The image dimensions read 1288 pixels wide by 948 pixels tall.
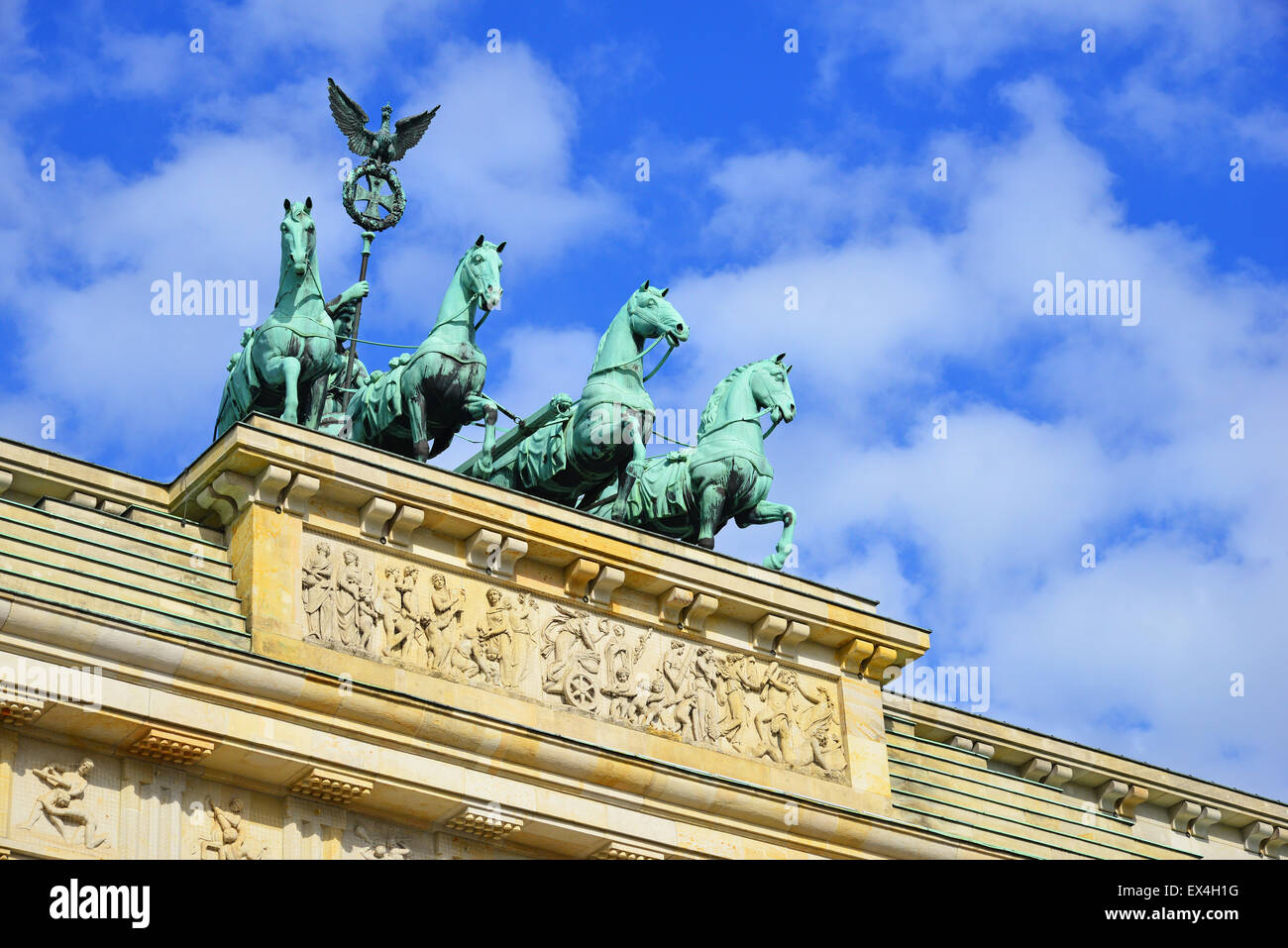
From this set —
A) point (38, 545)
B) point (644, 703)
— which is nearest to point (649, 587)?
point (644, 703)

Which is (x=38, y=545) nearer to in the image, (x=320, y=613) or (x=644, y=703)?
(x=320, y=613)

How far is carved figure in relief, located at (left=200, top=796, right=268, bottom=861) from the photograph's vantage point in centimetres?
1975

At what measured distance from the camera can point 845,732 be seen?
2411cm

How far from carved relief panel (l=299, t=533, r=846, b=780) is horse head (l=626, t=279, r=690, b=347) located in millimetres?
3649

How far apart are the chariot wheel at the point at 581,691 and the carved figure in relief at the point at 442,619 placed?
1139 millimetres

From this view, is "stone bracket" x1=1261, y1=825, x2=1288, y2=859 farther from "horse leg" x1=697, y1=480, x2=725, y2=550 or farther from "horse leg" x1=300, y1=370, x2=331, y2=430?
"horse leg" x1=300, y1=370, x2=331, y2=430

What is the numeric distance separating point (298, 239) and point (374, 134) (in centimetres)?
413

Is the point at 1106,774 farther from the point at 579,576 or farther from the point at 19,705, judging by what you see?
the point at 19,705

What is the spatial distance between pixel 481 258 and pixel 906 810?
6745 mm

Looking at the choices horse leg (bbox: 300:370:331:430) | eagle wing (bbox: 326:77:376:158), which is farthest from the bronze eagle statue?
horse leg (bbox: 300:370:331:430)
